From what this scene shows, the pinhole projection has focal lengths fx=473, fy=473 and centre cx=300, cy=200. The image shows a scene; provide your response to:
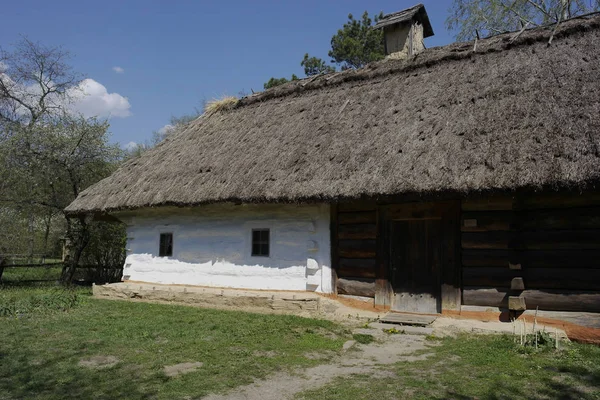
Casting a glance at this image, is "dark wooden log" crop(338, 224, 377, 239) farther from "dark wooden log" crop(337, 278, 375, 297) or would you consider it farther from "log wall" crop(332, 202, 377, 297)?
"dark wooden log" crop(337, 278, 375, 297)

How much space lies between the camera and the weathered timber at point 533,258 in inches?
284

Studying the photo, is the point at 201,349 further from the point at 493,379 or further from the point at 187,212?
the point at 187,212

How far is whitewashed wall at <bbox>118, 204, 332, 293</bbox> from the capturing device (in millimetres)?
9820

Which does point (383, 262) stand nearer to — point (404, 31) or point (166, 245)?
point (166, 245)

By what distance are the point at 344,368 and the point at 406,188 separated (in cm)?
326

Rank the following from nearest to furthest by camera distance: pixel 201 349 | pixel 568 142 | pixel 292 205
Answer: pixel 201 349 → pixel 568 142 → pixel 292 205

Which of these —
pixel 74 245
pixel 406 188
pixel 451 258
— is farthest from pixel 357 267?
pixel 74 245

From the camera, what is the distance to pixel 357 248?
936cm

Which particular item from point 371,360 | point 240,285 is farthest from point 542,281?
point 240,285

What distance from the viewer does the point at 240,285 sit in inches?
423

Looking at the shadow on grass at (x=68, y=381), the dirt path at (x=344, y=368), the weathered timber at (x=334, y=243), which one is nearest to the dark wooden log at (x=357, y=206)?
the weathered timber at (x=334, y=243)

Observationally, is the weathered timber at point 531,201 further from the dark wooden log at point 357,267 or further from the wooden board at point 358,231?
the dark wooden log at point 357,267

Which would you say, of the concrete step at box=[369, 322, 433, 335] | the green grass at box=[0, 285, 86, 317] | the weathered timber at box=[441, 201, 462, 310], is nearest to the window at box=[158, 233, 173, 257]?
the green grass at box=[0, 285, 86, 317]

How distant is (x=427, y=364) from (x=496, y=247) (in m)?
3.03
